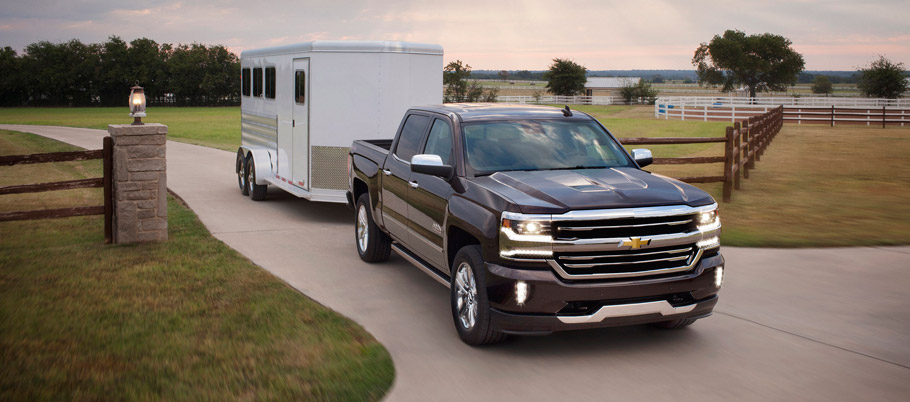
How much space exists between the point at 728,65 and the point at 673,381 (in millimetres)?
118698

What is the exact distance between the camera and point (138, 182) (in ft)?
32.8

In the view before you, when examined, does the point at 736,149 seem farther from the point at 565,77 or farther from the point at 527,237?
the point at 565,77

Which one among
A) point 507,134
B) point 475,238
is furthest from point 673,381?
point 507,134

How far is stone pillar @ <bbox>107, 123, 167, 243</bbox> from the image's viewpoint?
32.4 feet

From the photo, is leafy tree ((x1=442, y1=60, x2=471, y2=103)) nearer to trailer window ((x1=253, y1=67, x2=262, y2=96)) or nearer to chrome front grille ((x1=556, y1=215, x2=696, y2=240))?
trailer window ((x1=253, y1=67, x2=262, y2=96))

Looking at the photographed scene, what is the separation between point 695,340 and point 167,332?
407 cm

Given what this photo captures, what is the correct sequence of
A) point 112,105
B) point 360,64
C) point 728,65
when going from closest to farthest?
point 360,64
point 112,105
point 728,65

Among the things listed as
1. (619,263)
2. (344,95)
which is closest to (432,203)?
(619,263)

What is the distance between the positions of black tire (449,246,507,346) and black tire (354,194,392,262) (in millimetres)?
2793

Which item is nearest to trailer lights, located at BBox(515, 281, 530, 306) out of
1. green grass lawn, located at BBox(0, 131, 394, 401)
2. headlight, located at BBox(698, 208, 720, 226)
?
green grass lawn, located at BBox(0, 131, 394, 401)

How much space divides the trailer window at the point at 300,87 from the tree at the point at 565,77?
303 ft

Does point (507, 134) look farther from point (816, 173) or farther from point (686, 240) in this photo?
point (816, 173)

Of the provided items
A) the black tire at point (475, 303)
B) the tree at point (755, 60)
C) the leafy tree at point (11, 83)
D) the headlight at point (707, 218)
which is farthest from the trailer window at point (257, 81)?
the tree at point (755, 60)

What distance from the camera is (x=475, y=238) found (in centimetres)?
646
